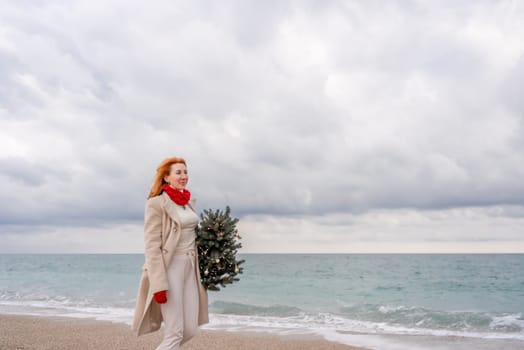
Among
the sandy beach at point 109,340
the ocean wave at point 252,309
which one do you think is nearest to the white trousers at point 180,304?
the sandy beach at point 109,340

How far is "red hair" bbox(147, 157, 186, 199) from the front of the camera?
4.38 metres

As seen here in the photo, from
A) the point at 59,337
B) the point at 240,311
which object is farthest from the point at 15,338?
the point at 240,311

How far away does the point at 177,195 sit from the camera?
432cm

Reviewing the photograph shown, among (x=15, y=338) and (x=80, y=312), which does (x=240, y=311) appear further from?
(x=15, y=338)

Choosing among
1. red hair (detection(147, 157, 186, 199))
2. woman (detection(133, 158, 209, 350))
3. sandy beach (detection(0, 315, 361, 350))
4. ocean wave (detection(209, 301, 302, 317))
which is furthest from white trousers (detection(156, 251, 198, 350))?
ocean wave (detection(209, 301, 302, 317))

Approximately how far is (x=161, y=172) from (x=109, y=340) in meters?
5.81

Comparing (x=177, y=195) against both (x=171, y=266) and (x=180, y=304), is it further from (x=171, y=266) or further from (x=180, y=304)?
(x=180, y=304)

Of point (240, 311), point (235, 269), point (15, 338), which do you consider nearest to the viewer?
point (235, 269)

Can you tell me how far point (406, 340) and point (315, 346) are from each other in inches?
94.1

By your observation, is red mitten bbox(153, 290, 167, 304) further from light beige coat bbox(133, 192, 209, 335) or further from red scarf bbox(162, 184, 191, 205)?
red scarf bbox(162, 184, 191, 205)

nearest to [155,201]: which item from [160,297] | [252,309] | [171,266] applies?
[171,266]

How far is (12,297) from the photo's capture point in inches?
834

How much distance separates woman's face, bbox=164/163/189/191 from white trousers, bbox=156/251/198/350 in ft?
2.10

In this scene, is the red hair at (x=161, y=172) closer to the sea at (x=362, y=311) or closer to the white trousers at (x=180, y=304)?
the white trousers at (x=180, y=304)
